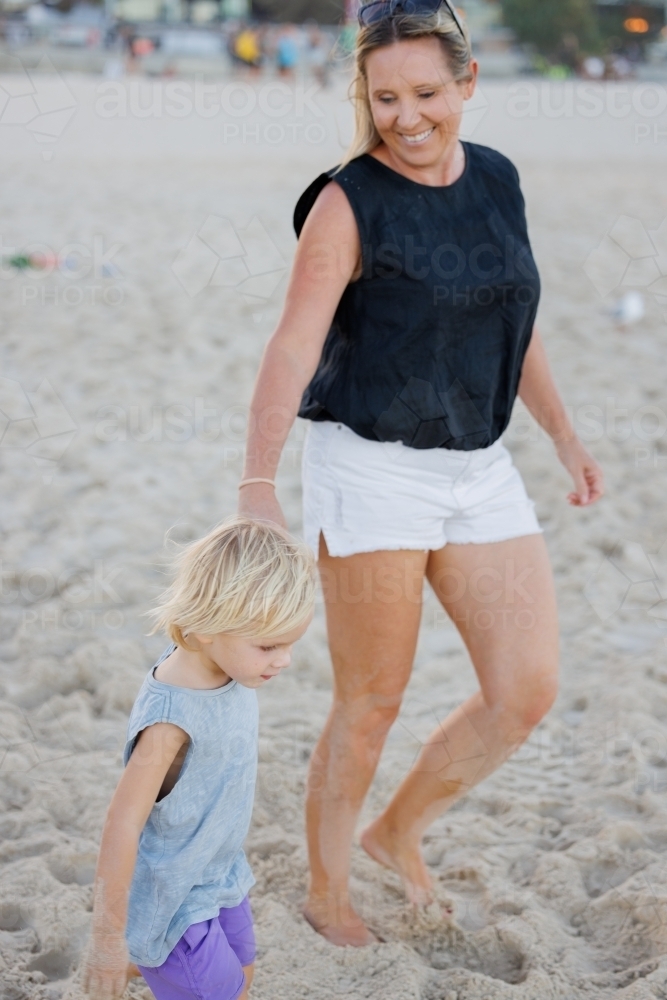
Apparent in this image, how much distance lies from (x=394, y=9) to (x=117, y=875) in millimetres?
1507

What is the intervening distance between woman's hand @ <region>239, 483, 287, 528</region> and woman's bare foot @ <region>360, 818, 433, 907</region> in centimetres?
89

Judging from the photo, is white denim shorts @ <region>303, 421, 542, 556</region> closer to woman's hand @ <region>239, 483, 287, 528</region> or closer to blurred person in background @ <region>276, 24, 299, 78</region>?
woman's hand @ <region>239, 483, 287, 528</region>

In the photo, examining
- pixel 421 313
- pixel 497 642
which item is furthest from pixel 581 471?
pixel 421 313

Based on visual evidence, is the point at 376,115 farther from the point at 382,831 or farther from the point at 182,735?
the point at 382,831

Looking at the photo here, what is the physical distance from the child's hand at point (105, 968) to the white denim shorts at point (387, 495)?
2.47 feet

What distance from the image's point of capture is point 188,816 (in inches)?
62.6

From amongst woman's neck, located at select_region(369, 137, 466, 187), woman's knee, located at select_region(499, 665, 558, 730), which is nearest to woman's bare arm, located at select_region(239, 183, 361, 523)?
woman's neck, located at select_region(369, 137, 466, 187)

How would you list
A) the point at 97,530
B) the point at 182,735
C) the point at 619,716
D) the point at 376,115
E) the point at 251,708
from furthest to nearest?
the point at 97,530 → the point at 619,716 → the point at 376,115 → the point at 251,708 → the point at 182,735

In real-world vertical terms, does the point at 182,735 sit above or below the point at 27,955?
above

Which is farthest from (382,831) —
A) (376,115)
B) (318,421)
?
(376,115)

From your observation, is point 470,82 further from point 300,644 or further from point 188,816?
point 300,644

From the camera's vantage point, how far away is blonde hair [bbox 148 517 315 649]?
1502 mm

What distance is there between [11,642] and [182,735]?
6.08 feet

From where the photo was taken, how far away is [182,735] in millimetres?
1559
